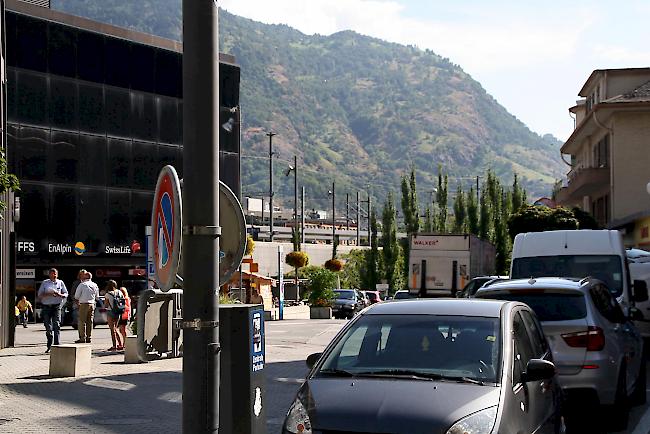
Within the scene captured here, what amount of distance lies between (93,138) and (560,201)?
29.9 m

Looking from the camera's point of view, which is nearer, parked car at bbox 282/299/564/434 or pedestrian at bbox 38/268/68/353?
parked car at bbox 282/299/564/434

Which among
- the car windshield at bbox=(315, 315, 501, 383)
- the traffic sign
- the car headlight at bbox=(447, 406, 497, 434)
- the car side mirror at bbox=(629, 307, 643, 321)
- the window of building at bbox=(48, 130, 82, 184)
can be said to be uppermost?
the window of building at bbox=(48, 130, 82, 184)

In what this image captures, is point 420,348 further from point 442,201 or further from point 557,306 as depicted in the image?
point 442,201

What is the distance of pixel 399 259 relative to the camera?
84438mm

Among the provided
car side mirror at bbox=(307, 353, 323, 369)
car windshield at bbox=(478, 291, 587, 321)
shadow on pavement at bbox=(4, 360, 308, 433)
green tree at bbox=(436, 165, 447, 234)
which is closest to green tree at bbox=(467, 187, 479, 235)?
green tree at bbox=(436, 165, 447, 234)

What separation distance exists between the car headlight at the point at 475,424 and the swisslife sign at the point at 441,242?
3113 centimetres

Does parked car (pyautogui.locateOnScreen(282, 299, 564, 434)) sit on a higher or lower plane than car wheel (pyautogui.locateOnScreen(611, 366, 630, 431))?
higher

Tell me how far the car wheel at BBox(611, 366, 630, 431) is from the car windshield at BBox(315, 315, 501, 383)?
3961mm

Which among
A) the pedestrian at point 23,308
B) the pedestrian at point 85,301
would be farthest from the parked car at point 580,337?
the pedestrian at point 23,308

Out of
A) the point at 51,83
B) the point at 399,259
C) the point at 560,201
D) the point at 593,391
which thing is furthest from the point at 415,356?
the point at 399,259

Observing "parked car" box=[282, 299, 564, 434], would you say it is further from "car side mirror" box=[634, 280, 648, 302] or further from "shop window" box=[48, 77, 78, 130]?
"shop window" box=[48, 77, 78, 130]

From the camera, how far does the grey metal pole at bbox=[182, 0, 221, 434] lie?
18.5ft

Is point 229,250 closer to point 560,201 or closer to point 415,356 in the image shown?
point 415,356

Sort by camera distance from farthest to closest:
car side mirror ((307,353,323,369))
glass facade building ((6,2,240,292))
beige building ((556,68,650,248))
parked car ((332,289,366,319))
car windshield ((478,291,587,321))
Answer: parked car ((332,289,366,319)) → beige building ((556,68,650,248)) → glass facade building ((6,2,240,292)) → car windshield ((478,291,587,321)) → car side mirror ((307,353,323,369))
